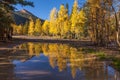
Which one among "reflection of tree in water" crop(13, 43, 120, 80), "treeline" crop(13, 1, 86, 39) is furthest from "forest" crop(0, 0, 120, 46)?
"reflection of tree in water" crop(13, 43, 120, 80)

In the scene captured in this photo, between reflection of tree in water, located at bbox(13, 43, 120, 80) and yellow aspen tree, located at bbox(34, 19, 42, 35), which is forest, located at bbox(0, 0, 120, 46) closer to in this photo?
yellow aspen tree, located at bbox(34, 19, 42, 35)

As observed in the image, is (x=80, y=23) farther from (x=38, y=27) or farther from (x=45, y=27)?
(x=38, y=27)

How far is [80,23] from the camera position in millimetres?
64312

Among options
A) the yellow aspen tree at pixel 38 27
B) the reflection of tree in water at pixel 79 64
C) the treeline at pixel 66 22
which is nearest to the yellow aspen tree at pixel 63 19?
the treeline at pixel 66 22

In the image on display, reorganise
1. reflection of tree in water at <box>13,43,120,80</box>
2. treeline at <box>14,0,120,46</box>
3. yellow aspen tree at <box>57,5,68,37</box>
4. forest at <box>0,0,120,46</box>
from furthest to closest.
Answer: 1. yellow aspen tree at <box>57,5,68,37</box>
2. treeline at <box>14,0,120,46</box>
3. forest at <box>0,0,120,46</box>
4. reflection of tree in water at <box>13,43,120,80</box>

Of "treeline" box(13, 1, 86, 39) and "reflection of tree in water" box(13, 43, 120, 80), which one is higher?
"treeline" box(13, 1, 86, 39)

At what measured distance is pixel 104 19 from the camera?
4225 cm

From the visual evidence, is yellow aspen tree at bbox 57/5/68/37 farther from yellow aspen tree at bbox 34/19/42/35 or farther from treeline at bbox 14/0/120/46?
yellow aspen tree at bbox 34/19/42/35

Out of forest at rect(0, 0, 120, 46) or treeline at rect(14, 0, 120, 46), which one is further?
treeline at rect(14, 0, 120, 46)

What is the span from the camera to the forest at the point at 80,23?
32562 millimetres

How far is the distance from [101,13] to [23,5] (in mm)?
17669

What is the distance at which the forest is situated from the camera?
32562mm

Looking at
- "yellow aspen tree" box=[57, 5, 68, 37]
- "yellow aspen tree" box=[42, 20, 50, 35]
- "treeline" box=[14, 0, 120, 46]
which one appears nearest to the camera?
"treeline" box=[14, 0, 120, 46]

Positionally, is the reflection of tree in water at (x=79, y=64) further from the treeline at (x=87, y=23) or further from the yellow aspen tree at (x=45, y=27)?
the yellow aspen tree at (x=45, y=27)
